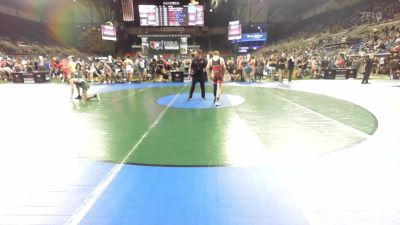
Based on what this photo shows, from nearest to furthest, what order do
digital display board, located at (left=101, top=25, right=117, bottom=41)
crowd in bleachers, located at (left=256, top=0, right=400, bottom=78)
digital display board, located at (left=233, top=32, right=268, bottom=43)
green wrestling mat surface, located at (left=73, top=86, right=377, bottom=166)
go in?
1. green wrestling mat surface, located at (left=73, top=86, right=377, bottom=166)
2. crowd in bleachers, located at (left=256, top=0, right=400, bottom=78)
3. digital display board, located at (left=101, top=25, right=117, bottom=41)
4. digital display board, located at (left=233, top=32, right=268, bottom=43)

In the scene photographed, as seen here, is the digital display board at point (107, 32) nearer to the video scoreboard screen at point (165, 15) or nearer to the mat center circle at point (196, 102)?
the video scoreboard screen at point (165, 15)

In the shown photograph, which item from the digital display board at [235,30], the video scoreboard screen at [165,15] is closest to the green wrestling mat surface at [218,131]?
the video scoreboard screen at [165,15]

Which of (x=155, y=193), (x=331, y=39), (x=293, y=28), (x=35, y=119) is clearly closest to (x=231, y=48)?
(x=293, y=28)

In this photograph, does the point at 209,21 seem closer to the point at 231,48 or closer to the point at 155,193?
the point at 231,48

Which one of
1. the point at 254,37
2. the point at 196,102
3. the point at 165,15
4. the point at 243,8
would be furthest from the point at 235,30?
the point at 196,102

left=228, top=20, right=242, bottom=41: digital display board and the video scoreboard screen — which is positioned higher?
the video scoreboard screen

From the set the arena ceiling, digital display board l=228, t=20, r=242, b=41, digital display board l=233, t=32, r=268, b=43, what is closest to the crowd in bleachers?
digital display board l=233, t=32, r=268, b=43

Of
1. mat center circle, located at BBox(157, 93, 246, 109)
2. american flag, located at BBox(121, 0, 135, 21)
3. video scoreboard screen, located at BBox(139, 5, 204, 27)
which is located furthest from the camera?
video scoreboard screen, located at BBox(139, 5, 204, 27)

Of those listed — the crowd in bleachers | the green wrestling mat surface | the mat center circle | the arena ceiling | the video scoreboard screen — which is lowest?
the green wrestling mat surface

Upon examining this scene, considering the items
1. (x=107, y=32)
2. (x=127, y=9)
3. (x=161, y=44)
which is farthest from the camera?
(x=161, y=44)

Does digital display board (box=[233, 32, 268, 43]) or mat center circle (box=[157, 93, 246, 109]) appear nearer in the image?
mat center circle (box=[157, 93, 246, 109])

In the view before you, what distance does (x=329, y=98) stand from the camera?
10547 mm

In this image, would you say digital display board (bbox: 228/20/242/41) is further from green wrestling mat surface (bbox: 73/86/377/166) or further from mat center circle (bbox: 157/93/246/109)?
green wrestling mat surface (bbox: 73/86/377/166)

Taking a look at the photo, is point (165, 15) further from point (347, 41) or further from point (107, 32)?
point (347, 41)
